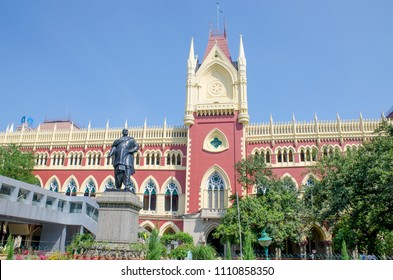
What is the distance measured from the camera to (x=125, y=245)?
11016 millimetres

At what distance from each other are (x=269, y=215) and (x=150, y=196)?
13505 millimetres

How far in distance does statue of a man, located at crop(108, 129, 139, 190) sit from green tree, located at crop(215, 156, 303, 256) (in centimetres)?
1284

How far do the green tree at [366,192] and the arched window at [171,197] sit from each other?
580 inches

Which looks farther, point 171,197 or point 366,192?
point 171,197

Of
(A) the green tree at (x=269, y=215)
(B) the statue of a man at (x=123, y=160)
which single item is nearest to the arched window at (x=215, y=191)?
(A) the green tree at (x=269, y=215)

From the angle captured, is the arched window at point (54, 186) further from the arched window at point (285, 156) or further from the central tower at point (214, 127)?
the arched window at point (285, 156)

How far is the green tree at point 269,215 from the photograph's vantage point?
23.1 m

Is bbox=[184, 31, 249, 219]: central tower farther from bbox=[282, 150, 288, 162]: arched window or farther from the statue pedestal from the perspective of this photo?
the statue pedestal

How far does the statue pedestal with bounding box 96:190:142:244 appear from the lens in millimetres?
11617

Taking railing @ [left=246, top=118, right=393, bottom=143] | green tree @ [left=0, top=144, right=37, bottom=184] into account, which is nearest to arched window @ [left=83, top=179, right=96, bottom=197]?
green tree @ [left=0, top=144, right=37, bottom=184]

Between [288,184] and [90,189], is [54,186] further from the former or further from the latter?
[288,184]

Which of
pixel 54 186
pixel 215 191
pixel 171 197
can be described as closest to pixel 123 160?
pixel 215 191

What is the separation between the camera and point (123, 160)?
1295 centimetres
